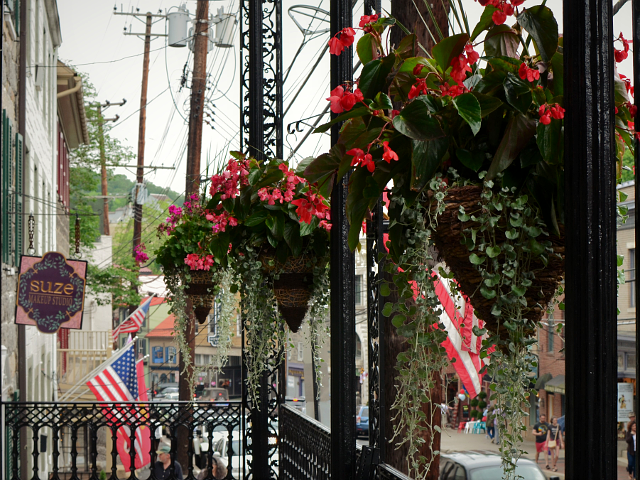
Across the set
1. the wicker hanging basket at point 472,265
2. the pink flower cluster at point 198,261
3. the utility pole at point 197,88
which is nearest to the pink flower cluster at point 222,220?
the pink flower cluster at point 198,261

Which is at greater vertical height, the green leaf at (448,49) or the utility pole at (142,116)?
the utility pole at (142,116)

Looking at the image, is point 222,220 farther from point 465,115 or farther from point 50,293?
point 50,293

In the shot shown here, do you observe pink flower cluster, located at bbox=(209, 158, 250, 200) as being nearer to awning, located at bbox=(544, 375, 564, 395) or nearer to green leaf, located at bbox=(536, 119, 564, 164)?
green leaf, located at bbox=(536, 119, 564, 164)

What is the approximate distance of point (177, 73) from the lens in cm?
1445

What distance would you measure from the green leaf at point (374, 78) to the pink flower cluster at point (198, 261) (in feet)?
9.91

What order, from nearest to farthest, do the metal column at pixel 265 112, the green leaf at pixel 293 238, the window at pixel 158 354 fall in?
the green leaf at pixel 293 238, the metal column at pixel 265 112, the window at pixel 158 354

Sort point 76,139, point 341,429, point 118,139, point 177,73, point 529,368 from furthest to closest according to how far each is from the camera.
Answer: point 118,139, point 76,139, point 177,73, point 341,429, point 529,368

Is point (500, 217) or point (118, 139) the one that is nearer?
point (500, 217)

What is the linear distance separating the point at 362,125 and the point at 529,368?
565 millimetres

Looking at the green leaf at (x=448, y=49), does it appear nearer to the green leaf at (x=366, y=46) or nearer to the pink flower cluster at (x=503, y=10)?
the pink flower cluster at (x=503, y=10)

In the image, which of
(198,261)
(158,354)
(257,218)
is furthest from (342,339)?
(158,354)

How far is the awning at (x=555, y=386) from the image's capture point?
2320 centimetres

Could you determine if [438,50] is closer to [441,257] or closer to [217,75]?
[441,257]

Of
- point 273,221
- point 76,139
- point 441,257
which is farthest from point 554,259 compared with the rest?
point 76,139
